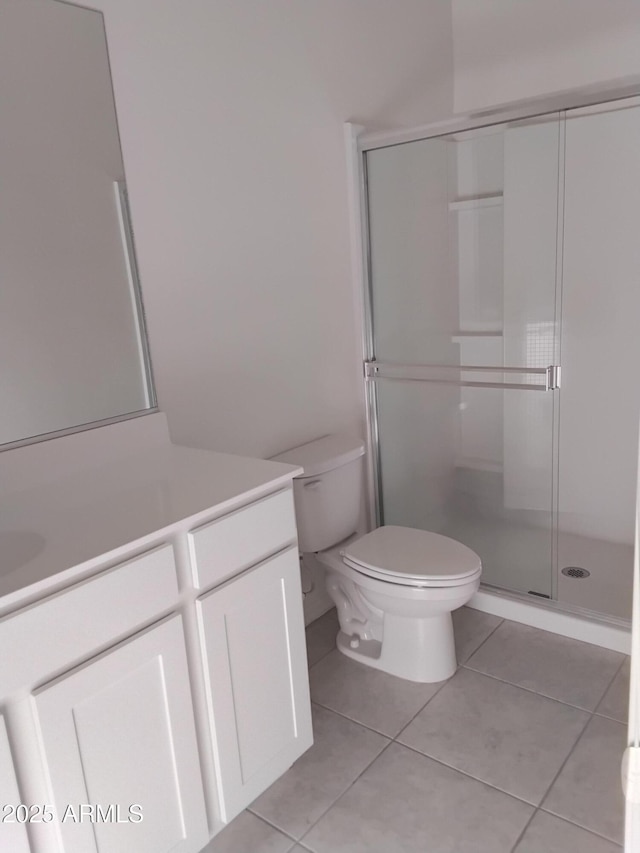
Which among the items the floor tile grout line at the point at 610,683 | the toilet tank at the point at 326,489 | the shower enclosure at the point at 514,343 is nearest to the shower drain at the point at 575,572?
the shower enclosure at the point at 514,343

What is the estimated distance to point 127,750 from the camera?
52.4 inches

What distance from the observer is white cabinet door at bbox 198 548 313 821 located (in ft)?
5.00

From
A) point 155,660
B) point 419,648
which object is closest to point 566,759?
point 419,648

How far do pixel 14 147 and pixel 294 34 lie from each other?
1.12 meters

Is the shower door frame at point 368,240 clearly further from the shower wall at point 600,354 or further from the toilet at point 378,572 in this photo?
the toilet at point 378,572

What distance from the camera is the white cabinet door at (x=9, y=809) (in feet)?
3.73

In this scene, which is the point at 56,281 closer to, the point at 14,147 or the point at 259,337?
the point at 14,147

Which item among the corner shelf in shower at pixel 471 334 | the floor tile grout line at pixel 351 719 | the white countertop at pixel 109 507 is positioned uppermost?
the corner shelf in shower at pixel 471 334

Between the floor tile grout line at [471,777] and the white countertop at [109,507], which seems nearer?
the white countertop at [109,507]

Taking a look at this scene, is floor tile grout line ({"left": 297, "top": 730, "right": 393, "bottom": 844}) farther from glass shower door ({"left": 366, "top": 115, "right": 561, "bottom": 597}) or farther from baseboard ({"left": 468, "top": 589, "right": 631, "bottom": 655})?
glass shower door ({"left": 366, "top": 115, "right": 561, "bottom": 597})

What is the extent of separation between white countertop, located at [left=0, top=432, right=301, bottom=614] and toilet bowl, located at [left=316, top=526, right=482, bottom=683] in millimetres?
676

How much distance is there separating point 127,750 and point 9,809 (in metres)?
0.23

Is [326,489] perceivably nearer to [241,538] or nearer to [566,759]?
[241,538]

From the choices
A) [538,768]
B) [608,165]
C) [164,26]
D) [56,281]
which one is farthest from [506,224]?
[538,768]
